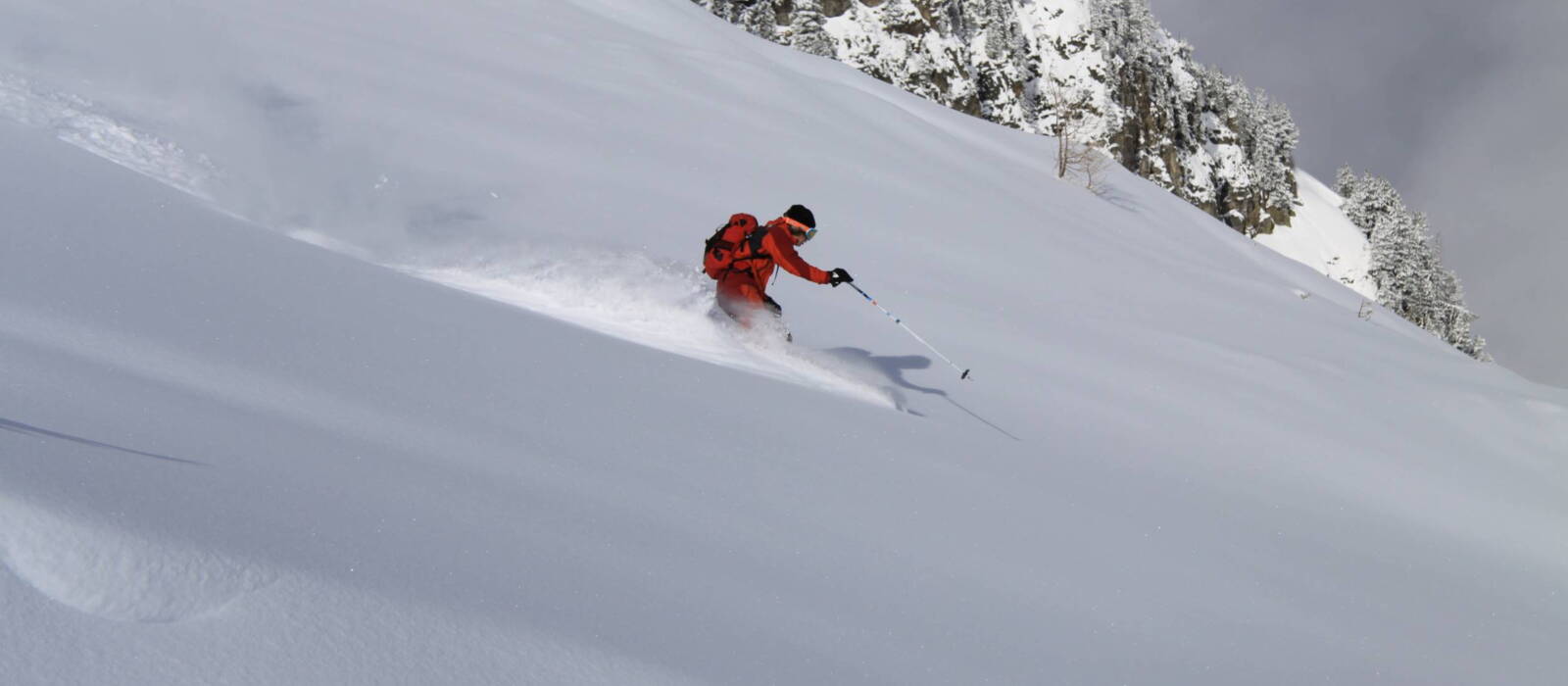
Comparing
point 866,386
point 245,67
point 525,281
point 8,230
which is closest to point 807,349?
point 866,386

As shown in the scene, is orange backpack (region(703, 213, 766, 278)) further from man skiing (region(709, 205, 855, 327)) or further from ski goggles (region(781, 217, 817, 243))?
ski goggles (region(781, 217, 817, 243))

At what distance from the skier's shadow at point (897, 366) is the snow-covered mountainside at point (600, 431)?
0.05 m

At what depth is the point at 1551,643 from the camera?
4.64m

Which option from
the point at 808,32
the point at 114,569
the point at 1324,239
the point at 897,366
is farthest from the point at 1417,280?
Result: the point at 114,569

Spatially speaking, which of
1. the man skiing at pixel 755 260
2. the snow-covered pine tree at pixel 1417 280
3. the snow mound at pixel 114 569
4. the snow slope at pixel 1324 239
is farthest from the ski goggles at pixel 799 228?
the snow slope at pixel 1324 239

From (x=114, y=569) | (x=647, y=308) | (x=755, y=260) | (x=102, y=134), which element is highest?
(x=114, y=569)

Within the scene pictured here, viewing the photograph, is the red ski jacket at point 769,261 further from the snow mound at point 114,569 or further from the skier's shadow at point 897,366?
the snow mound at point 114,569

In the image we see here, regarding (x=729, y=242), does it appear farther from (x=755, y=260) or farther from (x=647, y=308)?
(x=647, y=308)

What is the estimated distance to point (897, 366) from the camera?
21.7ft

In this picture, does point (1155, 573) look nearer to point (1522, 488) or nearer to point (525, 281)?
point (525, 281)

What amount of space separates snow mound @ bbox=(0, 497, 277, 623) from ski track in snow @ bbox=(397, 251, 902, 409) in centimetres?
354

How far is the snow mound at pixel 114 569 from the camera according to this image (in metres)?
1.41

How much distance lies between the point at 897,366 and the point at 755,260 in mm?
1253

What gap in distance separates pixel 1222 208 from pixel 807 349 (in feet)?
338
